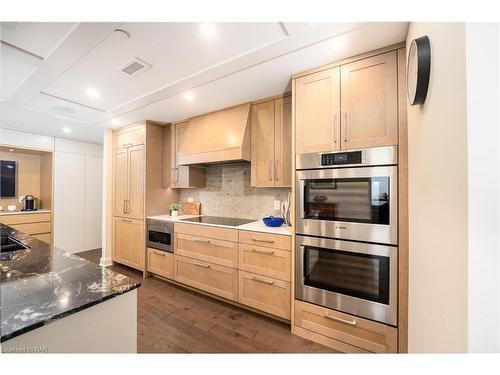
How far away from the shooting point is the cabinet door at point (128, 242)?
2965mm

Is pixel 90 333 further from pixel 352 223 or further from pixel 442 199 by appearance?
pixel 352 223

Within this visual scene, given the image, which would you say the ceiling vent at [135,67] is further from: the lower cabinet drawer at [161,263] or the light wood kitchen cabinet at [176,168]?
the lower cabinet drawer at [161,263]

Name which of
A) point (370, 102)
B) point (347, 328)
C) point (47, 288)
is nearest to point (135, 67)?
point (47, 288)

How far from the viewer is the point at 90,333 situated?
0.73 m

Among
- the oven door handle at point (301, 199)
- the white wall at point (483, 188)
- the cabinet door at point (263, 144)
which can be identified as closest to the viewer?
the white wall at point (483, 188)

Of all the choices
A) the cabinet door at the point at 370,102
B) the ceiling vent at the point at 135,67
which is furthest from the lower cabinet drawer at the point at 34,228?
the cabinet door at the point at 370,102

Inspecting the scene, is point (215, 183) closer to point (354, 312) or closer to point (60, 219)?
point (354, 312)

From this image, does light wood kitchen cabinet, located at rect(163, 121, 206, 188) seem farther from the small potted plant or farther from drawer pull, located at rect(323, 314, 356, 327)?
drawer pull, located at rect(323, 314, 356, 327)

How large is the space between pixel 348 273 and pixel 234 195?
1.74 meters

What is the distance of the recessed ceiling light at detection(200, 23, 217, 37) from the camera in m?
1.23

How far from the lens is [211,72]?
1728mm

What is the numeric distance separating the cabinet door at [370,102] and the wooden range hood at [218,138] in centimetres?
107

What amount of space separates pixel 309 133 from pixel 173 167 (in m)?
2.17
